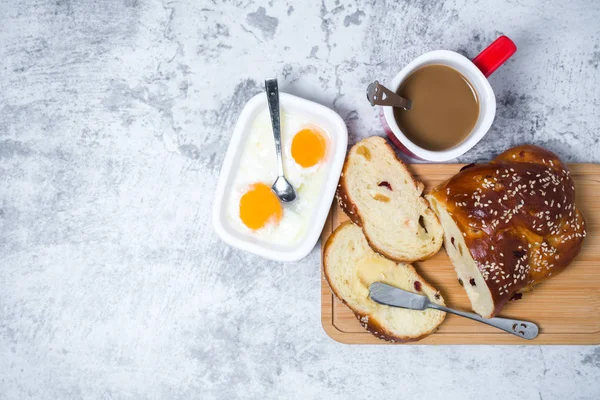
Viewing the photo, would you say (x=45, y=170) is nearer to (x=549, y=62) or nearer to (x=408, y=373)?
(x=408, y=373)

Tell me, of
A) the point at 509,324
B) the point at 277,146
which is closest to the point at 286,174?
the point at 277,146

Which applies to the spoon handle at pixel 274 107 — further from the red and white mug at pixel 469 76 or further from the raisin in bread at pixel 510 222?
the raisin in bread at pixel 510 222

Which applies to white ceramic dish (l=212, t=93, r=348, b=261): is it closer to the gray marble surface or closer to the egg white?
the egg white

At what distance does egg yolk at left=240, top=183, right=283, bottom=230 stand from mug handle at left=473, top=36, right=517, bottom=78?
902 mm

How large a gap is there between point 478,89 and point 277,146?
0.78 metres

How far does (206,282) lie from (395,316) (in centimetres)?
78

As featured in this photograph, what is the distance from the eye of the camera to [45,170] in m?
2.04

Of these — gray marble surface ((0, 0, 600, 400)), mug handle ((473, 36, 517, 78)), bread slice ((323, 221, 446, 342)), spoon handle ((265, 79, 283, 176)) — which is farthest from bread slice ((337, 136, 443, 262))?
mug handle ((473, 36, 517, 78))

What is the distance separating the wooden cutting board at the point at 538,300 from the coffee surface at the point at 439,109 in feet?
0.43

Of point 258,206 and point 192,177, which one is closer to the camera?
point 258,206

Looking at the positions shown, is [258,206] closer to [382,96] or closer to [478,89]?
[382,96]

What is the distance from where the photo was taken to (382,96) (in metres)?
1.68

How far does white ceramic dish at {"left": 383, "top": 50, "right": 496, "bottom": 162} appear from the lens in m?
1.74

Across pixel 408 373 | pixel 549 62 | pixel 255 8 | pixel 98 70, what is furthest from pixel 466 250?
pixel 98 70
